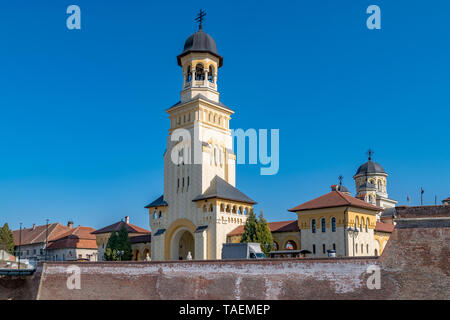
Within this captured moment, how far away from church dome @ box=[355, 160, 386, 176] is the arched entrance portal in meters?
44.9

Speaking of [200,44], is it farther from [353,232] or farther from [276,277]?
[276,277]

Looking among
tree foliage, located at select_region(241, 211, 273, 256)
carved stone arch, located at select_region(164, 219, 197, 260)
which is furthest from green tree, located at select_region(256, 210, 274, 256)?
carved stone arch, located at select_region(164, 219, 197, 260)

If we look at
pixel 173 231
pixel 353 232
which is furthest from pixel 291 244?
pixel 173 231

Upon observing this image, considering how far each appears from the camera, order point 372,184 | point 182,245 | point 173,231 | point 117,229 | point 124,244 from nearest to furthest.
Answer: point 173,231
point 182,245
point 124,244
point 117,229
point 372,184

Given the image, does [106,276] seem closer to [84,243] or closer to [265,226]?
[265,226]

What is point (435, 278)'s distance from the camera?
25.7m

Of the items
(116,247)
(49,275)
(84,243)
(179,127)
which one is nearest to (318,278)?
(49,275)

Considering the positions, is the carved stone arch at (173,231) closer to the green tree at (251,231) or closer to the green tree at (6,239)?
the green tree at (251,231)

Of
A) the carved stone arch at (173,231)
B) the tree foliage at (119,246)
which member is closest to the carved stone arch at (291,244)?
the carved stone arch at (173,231)

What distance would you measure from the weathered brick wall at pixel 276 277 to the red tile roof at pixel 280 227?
48.6 feet

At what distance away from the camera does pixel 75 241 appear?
72188mm

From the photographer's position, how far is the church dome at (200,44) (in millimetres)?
55531

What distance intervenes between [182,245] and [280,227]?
38.0 ft

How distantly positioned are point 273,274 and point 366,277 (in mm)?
5936
